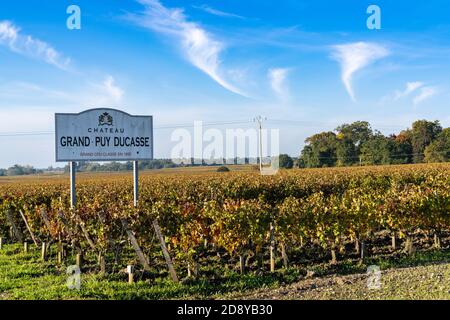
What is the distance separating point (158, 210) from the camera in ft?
28.8

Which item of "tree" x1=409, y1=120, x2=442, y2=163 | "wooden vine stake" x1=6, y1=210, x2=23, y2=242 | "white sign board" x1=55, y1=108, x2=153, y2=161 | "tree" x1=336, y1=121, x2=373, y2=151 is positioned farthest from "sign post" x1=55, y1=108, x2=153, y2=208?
"tree" x1=336, y1=121, x2=373, y2=151

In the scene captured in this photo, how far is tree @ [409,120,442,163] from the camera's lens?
259 feet

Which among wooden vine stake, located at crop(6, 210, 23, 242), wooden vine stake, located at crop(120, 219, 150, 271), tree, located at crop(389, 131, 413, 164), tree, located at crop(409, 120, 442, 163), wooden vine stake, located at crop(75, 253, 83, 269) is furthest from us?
tree, located at crop(409, 120, 442, 163)

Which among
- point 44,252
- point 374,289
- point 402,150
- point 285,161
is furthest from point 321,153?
point 374,289

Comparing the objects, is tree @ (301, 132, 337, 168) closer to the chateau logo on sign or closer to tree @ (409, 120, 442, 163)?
tree @ (409, 120, 442, 163)

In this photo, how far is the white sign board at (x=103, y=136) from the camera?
37.4 ft

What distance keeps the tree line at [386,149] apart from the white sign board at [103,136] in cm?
6465

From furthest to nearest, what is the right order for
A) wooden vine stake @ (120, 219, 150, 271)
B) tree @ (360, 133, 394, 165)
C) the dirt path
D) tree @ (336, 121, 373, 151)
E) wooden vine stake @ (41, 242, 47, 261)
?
tree @ (336, 121, 373, 151) → tree @ (360, 133, 394, 165) → wooden vine stake @ (41, 242, 47, 261) → wooden vine stake @ (120, 219, 150, 271) → the dirt path

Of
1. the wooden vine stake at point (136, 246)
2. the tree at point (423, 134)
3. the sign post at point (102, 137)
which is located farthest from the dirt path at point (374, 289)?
the tree at point (423, 134)

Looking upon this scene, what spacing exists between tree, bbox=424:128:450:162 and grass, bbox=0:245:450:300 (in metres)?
66.7

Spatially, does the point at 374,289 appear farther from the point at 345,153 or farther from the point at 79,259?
the point at 345,153

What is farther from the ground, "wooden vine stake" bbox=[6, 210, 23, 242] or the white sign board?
the white sign board

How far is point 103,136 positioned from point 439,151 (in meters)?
68.7
